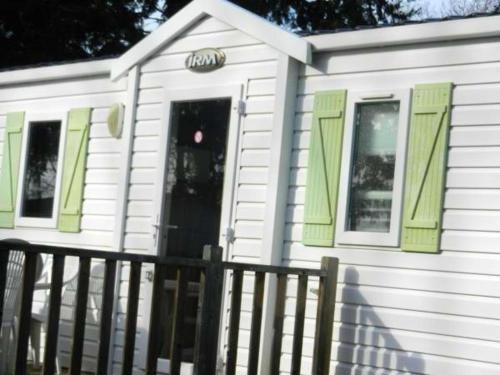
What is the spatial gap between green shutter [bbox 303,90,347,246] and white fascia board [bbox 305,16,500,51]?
33 centimetres

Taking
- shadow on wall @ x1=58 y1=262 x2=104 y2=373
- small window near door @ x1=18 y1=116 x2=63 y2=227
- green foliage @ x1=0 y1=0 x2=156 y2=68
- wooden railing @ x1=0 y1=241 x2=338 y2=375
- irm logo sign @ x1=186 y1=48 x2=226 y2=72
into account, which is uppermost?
green foliage @ x1=0 y1=0 x2=156 y2=68

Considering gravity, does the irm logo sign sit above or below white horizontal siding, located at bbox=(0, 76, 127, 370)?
above

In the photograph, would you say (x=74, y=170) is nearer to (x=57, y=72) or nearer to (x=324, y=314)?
(x=57, y=72)

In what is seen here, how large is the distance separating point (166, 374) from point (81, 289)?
8.29 ft

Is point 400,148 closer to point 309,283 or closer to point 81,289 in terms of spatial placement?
point 309,283

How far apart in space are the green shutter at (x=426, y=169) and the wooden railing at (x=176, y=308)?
1.82 ft

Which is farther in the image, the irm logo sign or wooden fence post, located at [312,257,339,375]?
the irm logo sign

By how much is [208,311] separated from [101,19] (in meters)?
12.5

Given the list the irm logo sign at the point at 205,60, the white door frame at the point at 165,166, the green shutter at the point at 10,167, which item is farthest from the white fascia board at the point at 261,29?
the green shutter at the point at 10,167

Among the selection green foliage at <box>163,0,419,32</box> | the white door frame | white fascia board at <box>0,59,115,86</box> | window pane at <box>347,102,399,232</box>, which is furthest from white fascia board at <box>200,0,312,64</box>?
green foliage at <box>163,0,419,32</box>

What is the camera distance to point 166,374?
239 inches

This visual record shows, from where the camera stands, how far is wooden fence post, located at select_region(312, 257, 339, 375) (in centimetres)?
539

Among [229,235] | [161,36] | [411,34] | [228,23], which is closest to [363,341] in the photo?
[229,235]

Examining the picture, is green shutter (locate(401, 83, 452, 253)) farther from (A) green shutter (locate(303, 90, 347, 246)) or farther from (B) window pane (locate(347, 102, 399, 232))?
(A) green shutter (locate(303, 90, 347, 246))
